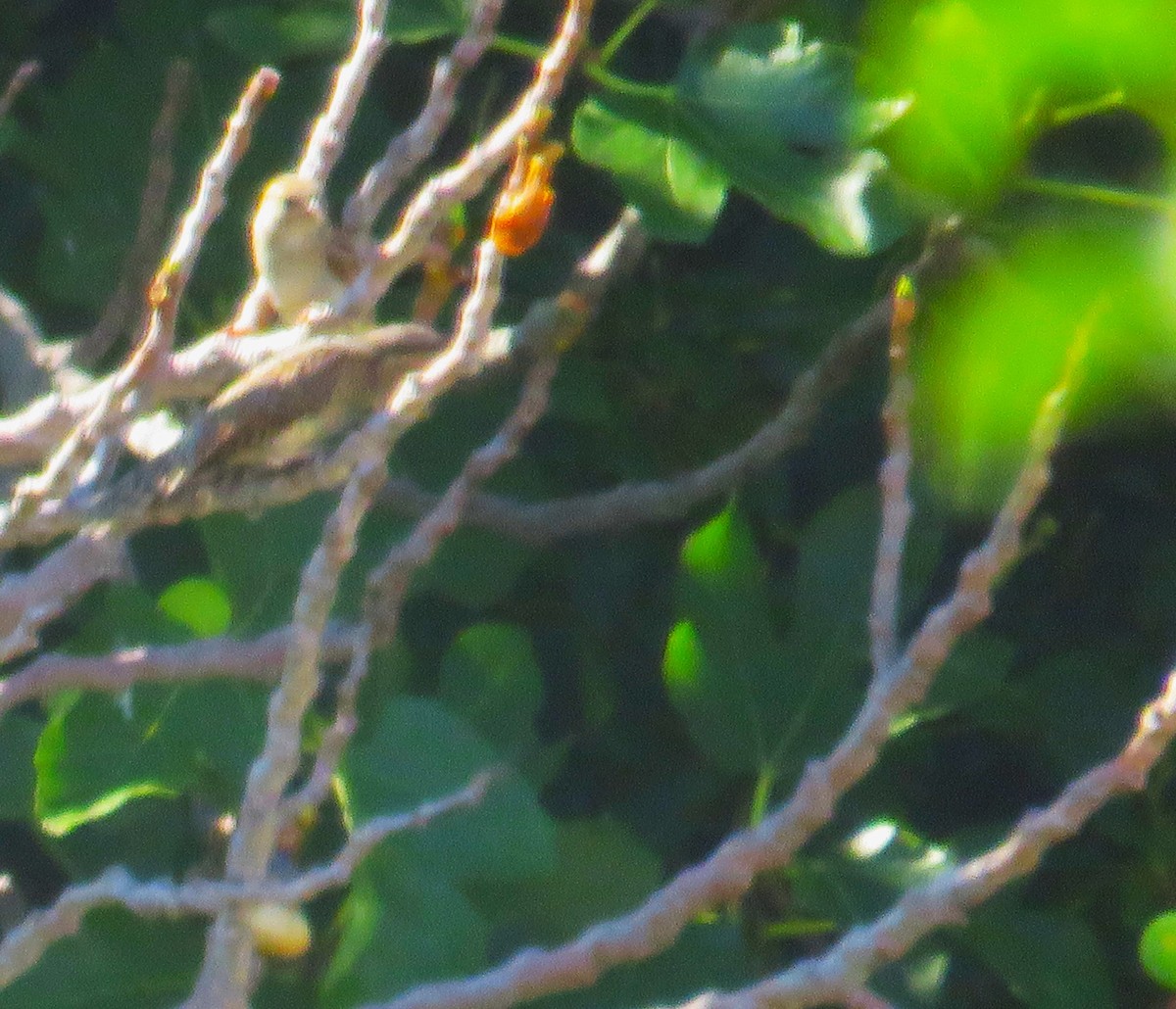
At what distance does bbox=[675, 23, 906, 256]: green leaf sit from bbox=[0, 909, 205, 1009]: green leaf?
101 centimetres

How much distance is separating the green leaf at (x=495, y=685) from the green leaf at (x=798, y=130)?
0.57 m

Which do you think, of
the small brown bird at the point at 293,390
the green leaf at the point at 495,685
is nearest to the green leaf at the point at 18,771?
the small brown bird at the point at 293,390

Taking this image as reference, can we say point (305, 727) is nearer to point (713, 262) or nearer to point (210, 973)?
point (210, 973)

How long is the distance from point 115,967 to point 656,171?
1.02 m

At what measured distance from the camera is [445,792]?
159 cm

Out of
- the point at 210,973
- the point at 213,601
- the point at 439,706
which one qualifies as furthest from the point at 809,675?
the point at 210,973

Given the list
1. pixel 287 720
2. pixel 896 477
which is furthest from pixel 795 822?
pixel 287 720

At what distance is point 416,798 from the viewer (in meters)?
1.60

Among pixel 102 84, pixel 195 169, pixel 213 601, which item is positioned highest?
pixel 102 84

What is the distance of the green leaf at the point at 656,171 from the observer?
1.63 m

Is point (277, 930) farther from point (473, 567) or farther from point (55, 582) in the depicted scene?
point (473, 567)

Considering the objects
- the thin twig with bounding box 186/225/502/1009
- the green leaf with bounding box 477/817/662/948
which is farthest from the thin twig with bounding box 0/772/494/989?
the green leaf with bounding box 477/817/662/948

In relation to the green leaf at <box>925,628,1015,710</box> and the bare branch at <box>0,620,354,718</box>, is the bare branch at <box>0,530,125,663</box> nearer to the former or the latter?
the bare branch at <box>0,620,354,718</box>

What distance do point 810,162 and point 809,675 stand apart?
1.89ft
